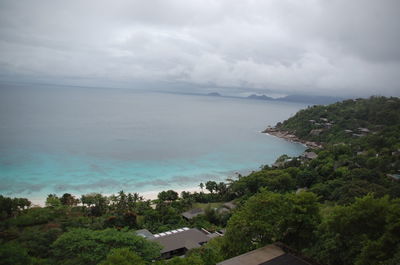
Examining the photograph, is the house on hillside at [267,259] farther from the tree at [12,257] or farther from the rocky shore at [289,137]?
the rocky shore at [289,137]

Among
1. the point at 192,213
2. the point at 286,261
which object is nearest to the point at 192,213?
the point at 192,213

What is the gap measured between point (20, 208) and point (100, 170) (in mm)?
12971

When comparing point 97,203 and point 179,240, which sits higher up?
point 97,203

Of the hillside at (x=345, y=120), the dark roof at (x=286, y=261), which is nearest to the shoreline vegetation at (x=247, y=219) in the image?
the dark roof at (x=286, y=261)

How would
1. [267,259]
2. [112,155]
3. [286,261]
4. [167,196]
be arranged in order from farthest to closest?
[112,155] < [167,196] < [267,259] < [286,261]

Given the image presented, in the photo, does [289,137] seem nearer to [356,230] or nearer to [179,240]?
[179,240]

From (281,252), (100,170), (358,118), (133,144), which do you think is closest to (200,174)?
(100,170)

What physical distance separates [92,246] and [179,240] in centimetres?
695

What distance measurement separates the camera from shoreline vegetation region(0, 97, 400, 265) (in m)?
8.41

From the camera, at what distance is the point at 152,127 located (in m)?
64.0

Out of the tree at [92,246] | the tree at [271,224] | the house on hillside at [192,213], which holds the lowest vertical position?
the house on hillside at [192,213]

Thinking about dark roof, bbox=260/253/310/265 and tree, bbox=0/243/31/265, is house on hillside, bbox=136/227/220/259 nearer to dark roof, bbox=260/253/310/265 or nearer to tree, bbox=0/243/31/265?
tree, bbox=0/243/31/265

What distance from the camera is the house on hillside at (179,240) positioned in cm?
1462

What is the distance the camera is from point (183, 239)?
15.6 meters
